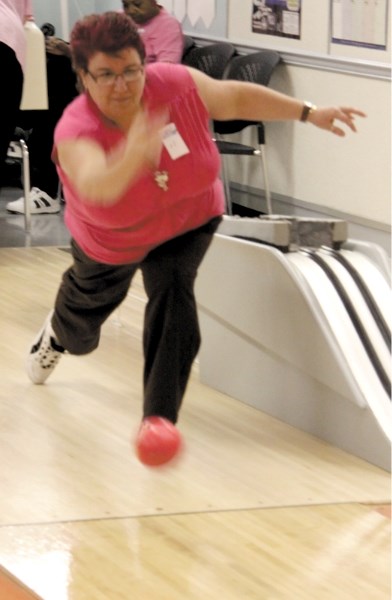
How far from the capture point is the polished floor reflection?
2584mm

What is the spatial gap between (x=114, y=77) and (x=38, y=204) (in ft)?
15.1

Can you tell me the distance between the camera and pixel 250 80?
6734 mm

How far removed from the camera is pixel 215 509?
3.00 m

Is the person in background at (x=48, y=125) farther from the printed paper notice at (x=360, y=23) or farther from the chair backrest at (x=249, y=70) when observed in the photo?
the printed paper notice at (x=360, y=23)

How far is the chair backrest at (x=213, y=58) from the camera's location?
281 inches

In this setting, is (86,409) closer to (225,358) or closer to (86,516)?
(225,358)

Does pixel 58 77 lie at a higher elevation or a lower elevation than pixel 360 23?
lower

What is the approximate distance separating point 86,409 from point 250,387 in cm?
51

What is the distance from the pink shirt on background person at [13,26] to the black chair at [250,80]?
7.71 feet

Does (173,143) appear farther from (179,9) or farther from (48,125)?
(179,9)

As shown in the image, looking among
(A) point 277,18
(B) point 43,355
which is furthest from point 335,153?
(B) point 43,355

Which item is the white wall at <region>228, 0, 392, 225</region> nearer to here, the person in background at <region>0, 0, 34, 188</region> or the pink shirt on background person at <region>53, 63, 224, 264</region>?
the person in background at <region>0, 0, 34, 188</region>

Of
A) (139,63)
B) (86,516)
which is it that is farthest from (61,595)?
(139,63)

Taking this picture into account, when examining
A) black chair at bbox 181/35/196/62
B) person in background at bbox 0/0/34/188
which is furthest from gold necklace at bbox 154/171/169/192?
black chair at bbox 181/35/196/62
